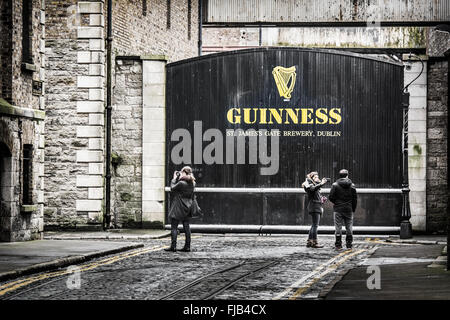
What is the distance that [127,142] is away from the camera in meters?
25.5

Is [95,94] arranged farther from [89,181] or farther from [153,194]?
[153,194]

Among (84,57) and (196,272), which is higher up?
(84,57)

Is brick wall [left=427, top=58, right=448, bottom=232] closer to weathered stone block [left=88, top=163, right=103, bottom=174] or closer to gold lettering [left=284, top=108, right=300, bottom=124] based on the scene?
gold lettering [left=284, top=108, right=300, bottom=124]

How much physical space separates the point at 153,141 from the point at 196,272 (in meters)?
10.1

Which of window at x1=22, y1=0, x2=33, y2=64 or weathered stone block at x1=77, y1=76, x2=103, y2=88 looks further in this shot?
weathered stone block at x1=77, y1=76, x2=103, y2=88

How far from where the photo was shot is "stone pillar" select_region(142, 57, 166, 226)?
25203 millimetres

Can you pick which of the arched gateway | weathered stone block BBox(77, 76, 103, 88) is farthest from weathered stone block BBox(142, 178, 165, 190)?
weathered stone block BBox(77, 76, 103, 88)

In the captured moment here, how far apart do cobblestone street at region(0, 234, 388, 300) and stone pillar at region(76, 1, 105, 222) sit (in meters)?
3.07

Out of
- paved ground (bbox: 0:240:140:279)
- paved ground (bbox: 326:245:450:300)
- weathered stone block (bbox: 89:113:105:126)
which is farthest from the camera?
weathered stone block (bbox: 89:113:105:126)

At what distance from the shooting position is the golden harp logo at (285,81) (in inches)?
980

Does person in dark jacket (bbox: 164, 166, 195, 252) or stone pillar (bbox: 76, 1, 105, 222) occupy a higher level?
stone pillar (bbox: 76, 1, 105, 222)

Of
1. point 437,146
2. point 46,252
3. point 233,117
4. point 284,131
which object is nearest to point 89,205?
point 233,117

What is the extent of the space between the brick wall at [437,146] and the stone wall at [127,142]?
7772 mm

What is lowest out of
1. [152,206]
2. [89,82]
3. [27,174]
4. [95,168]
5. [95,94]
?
[152,206]
